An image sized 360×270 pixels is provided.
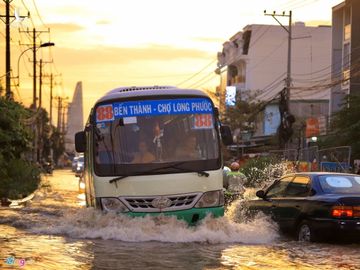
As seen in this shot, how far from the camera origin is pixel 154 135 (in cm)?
1212

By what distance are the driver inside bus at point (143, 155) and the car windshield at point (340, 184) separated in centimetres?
329

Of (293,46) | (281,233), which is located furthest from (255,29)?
(281,233)

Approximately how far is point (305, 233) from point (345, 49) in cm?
3742

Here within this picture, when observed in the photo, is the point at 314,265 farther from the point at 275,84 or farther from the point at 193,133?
the point at 275,84

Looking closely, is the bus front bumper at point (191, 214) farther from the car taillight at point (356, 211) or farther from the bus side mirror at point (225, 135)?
the car taillight at point (356, 211)

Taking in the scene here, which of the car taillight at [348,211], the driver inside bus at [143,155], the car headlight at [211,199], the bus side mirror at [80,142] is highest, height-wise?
the bus side mirror at [80,142]

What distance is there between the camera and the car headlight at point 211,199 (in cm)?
1181

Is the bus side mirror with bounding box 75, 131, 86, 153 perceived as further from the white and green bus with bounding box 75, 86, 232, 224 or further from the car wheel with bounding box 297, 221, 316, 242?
the car wheel with bounding box 297, 221, 316, 242

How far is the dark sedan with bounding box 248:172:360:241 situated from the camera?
1136cm

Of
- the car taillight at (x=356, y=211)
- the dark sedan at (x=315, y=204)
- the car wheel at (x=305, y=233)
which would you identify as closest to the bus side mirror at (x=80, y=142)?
the dark sedan at (x=315, y=204)

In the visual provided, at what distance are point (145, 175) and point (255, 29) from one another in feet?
205

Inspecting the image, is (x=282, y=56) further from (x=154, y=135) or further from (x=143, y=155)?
(x=143, y=155)

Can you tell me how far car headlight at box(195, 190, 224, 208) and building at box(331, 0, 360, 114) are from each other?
32.0 meters

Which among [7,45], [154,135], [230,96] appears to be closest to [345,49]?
[230,96]
